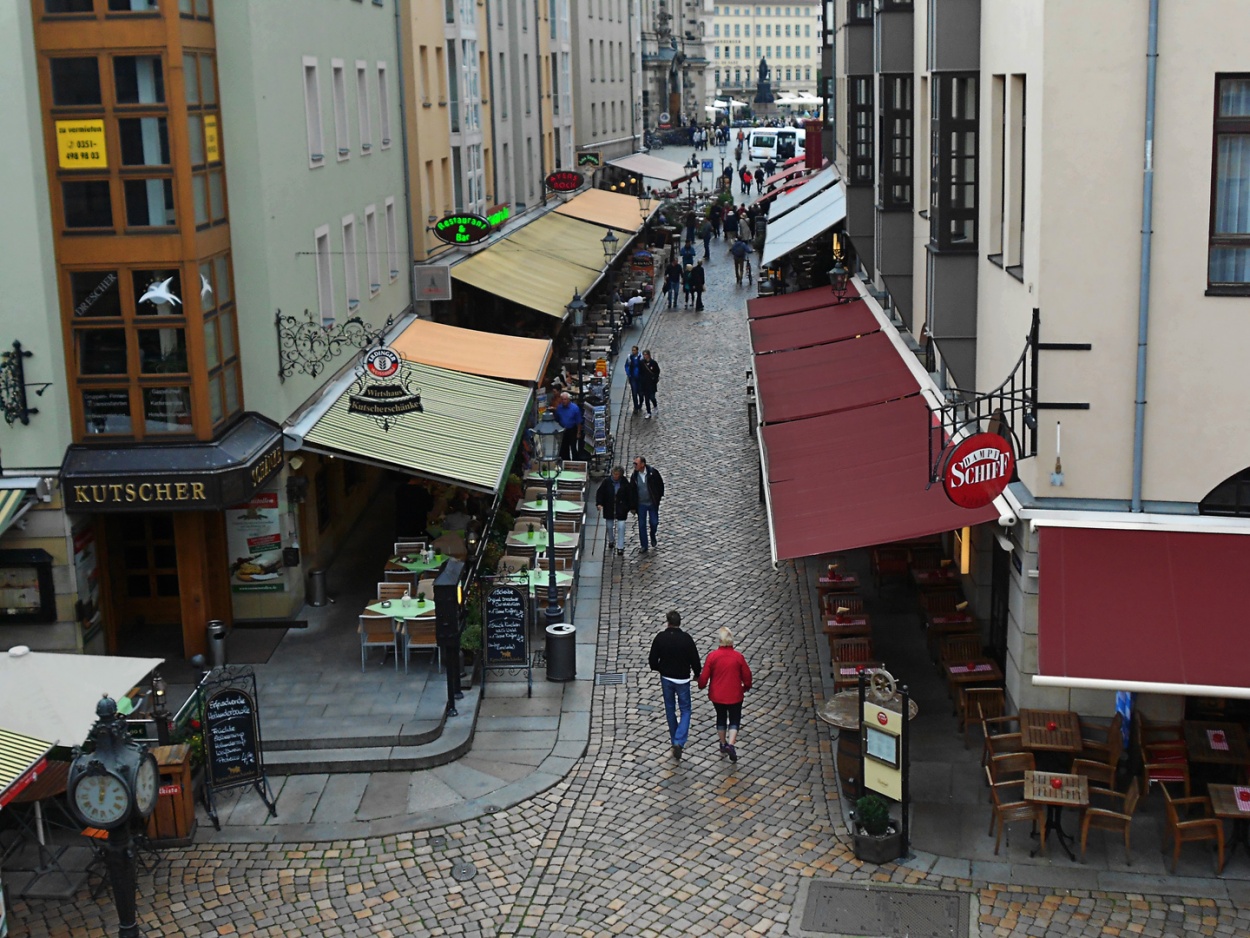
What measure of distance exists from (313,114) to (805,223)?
1948 cm

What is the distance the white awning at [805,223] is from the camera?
3691cm

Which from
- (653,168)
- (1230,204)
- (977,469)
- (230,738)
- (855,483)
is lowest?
(230,738)

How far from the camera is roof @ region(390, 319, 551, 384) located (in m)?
26.7

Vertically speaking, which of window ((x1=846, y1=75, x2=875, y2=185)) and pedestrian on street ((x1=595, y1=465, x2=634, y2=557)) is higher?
window ((x1=846, y1=75, x2=875, y2=185))

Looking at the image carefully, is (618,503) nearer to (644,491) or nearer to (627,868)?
(644,491)

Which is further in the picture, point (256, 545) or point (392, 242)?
point (392, 242)

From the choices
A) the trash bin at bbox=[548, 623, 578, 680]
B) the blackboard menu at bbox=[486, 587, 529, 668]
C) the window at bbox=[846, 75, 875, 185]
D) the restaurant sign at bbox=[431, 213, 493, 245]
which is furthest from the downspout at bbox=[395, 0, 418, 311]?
the trash bin at bbox=[548, 623, 578, 680]

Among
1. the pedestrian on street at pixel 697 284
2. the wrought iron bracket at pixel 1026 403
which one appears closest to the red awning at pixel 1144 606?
the wrought iron bracket at pixel 1026 403

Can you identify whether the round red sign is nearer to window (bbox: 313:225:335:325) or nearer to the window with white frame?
window (bbox: 313:225:335:325)

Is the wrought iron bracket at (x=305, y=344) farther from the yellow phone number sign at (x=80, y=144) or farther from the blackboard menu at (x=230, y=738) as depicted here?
the blackboard menu at (x=230, y=738)

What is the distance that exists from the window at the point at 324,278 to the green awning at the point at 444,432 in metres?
1.29

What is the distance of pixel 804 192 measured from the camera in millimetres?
48688

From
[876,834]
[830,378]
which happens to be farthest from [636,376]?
[876,834]

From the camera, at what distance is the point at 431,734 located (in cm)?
1686
